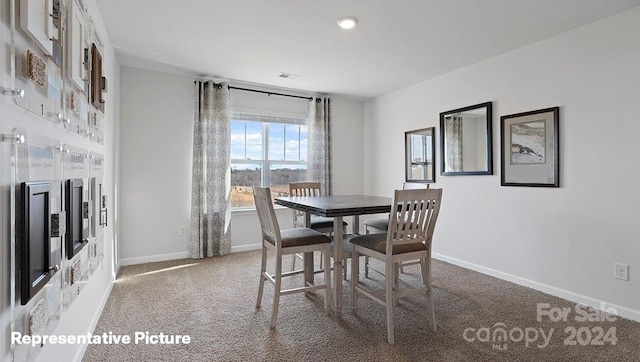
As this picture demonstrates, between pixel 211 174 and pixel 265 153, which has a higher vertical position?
pixel 265 153

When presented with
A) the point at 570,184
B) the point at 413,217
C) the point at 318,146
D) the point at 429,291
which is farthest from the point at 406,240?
the point at 318,146

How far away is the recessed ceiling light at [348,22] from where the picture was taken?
2523mm

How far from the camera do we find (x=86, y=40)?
76.0 inches

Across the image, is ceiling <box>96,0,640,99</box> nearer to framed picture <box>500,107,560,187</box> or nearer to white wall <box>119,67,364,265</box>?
white wall <box>119,67,364,265</box>

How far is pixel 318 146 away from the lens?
16.0 feet

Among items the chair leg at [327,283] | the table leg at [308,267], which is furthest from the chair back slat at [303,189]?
the chair leg at [327,283]

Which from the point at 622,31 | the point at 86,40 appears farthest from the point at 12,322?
the point at 622,31

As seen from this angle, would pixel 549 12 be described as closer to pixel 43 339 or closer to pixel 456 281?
pixel 456 281

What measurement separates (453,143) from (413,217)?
2073 mm

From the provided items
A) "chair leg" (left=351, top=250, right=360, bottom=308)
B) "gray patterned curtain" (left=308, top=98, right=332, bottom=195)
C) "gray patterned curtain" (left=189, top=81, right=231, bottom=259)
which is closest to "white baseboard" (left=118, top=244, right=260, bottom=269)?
"gray patterned curtain" (left=189, top=81, right=231, bottom=259)

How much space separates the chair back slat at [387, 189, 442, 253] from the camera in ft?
6.69

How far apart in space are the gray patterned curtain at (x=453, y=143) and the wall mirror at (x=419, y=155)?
0.77ft

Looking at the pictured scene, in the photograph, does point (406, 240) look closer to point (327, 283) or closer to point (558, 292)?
point (327, 283)

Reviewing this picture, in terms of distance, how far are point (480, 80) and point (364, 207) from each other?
2275 mm
